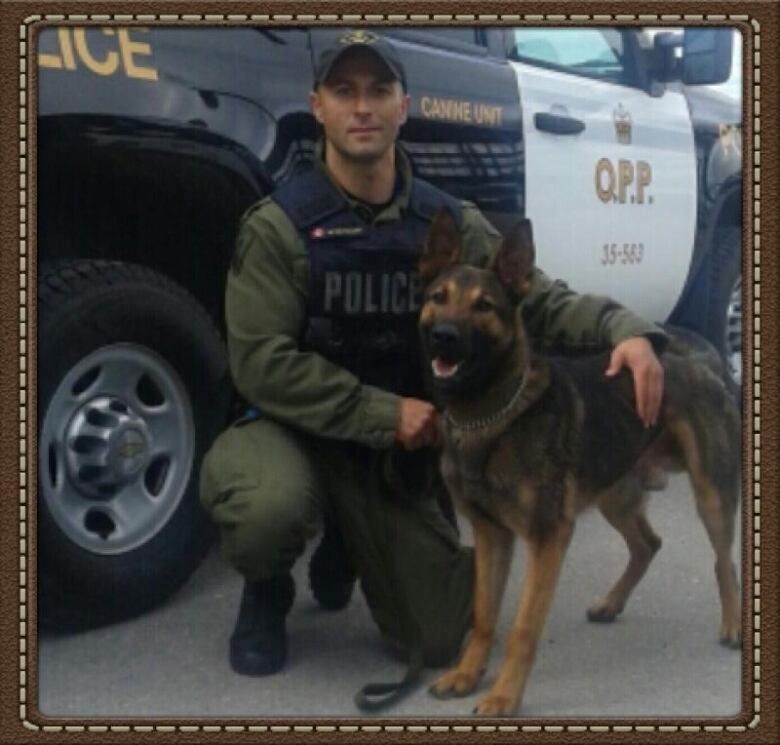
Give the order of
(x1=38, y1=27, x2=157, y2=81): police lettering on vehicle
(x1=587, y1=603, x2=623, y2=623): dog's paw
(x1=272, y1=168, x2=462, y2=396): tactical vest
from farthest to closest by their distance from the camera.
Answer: (x1=587, y1=603, x2=623, y2=623): dog's paw
(x1=272, y1=168, x2=462, y2=396): tactical vest
(x1=38, y1=27, x2=157, y2=81): police lettering on vehicle

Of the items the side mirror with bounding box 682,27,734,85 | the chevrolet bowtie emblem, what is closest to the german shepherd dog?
the chevrolet bowtie emblem

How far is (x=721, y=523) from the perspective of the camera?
11.3 ft

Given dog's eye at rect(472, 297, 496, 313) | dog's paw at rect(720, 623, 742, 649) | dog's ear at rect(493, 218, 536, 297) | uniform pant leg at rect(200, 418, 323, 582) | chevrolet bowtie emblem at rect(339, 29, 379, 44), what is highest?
chevrolet bowtie emblem at rect(339, 29, 379, 44)

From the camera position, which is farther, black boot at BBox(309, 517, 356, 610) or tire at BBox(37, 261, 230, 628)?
black boot at BBox(309, 517, 356, 610)

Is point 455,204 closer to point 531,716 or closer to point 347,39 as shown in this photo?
point 347,39

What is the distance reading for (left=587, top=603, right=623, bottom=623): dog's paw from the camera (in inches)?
135

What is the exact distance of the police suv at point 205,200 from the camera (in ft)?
10.8

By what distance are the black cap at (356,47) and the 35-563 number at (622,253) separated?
54 cm

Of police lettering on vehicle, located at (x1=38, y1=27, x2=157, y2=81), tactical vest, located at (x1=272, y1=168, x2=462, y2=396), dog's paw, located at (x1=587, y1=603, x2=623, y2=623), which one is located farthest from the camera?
dog's paw, located at (x1=587, y1=603, x2=623, y2=623)

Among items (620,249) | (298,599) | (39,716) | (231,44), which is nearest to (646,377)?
(620,249)

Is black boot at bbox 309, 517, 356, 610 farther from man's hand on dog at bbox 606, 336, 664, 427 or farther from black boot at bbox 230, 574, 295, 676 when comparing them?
man's hand on dog at bbox 606, 336, 664, 427

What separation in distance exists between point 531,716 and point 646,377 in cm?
69

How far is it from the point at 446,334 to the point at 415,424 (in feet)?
0.66

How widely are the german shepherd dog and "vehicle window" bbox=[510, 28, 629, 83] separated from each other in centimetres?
37
